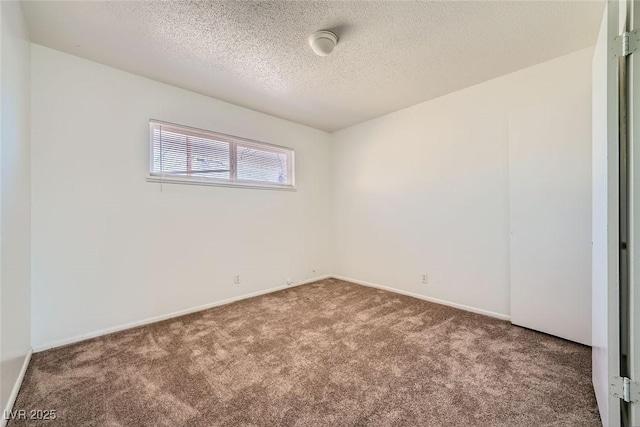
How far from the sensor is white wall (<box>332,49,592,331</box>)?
263 cm

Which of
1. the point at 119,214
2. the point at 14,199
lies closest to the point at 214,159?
the point at 119,214

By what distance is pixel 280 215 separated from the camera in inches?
154

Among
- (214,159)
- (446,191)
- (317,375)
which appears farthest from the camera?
(214,159)

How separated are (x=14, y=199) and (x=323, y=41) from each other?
8.00ft

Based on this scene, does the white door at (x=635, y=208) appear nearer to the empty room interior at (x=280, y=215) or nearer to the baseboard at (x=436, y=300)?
the empty room interior at (x=280, y=215)

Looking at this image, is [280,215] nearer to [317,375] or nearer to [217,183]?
[217,183]

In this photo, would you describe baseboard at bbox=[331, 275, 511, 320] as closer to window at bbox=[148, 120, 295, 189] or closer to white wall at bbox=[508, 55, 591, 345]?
white wall at bbox=[508, 55, 591, 345]

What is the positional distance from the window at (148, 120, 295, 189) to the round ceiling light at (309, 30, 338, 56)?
1.78 meters

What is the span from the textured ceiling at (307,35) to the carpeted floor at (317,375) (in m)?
2.58

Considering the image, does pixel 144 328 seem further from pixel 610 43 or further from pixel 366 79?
pixel 610 43

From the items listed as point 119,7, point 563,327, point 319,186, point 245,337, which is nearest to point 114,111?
point 119,7

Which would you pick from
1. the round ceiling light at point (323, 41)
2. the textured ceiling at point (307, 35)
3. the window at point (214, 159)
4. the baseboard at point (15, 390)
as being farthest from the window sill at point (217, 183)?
the round ceiling light at point (323, 41)

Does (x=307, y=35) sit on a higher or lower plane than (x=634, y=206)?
higher

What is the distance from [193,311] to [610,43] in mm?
3935
